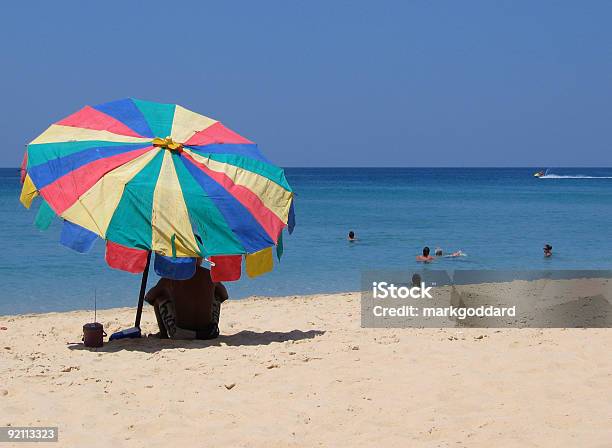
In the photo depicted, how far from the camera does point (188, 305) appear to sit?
7.88m

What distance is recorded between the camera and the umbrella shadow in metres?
7.48

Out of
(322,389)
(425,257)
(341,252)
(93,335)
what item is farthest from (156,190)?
(341,252)

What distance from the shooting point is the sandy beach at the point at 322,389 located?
4.96 meters

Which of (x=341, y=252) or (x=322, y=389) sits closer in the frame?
(x=322, y=389)

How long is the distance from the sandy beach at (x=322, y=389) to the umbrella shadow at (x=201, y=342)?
0.02 meters

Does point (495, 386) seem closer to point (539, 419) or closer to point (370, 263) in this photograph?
point (539, 419)

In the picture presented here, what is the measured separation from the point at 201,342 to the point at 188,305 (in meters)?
0.41

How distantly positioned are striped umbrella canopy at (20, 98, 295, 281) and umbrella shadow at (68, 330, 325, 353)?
0.94m

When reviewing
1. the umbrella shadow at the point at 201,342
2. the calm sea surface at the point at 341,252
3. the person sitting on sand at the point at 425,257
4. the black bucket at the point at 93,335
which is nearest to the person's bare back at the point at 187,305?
the umbrella shadow at the point at 201,342

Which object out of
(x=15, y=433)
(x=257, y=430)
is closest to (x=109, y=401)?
(x=15, y=433)

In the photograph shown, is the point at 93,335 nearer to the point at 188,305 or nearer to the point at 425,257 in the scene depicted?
the point at 188,305

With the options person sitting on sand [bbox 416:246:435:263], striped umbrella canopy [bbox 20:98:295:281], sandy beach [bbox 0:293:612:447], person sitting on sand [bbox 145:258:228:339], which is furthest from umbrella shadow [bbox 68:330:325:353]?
person sitting on sand [bbox 416:246:435:263]

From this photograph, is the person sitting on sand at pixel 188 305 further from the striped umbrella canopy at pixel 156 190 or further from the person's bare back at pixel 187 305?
the striped umbrella canopy at pixel 156 190

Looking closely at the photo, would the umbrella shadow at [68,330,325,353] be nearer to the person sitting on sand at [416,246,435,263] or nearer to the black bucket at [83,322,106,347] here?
the black bucket at [83,322,106,347]
